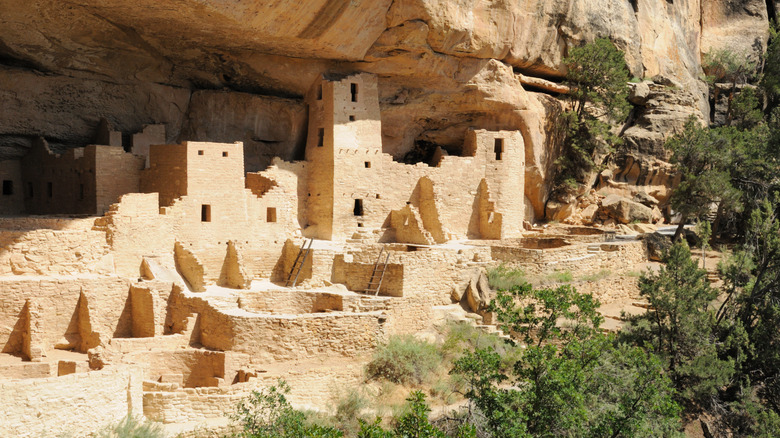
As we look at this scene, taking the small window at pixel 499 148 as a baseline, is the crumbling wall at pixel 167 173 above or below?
below

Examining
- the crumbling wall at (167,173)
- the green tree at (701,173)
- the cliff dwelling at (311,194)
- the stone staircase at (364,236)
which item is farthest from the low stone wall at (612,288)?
the crumbling wall at (167,173)

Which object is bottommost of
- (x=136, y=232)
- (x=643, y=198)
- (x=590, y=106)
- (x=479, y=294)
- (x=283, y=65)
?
(x=479, y=294)

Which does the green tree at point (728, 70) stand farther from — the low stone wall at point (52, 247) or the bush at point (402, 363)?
the low stone wall at point (52, 247)

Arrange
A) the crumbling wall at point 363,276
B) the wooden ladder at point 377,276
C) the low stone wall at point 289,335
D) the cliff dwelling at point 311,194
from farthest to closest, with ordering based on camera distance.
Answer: the wooden ladder at point 377,276 < the crumbling wall at point 363,276 < the low stone wall at point 289,335 < the cliff dwelling at point 311,194

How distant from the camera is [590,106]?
88.1 feet

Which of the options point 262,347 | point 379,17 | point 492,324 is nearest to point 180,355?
point 262,347

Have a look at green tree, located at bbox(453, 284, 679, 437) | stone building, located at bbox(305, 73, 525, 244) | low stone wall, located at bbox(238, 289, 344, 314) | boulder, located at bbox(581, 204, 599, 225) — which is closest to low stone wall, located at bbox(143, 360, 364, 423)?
low stone wall, located at bbox(238, 289, 344, 314)

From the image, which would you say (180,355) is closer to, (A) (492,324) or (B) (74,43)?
(A) (492,324)

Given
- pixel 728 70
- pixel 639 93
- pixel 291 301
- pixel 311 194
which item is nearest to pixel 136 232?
pixel 291 301

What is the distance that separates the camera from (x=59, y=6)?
17.8 m

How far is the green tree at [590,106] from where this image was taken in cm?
2530

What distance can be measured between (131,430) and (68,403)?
995mm

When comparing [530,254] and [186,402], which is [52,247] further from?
[530,254]

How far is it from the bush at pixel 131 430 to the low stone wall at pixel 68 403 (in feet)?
0.61
